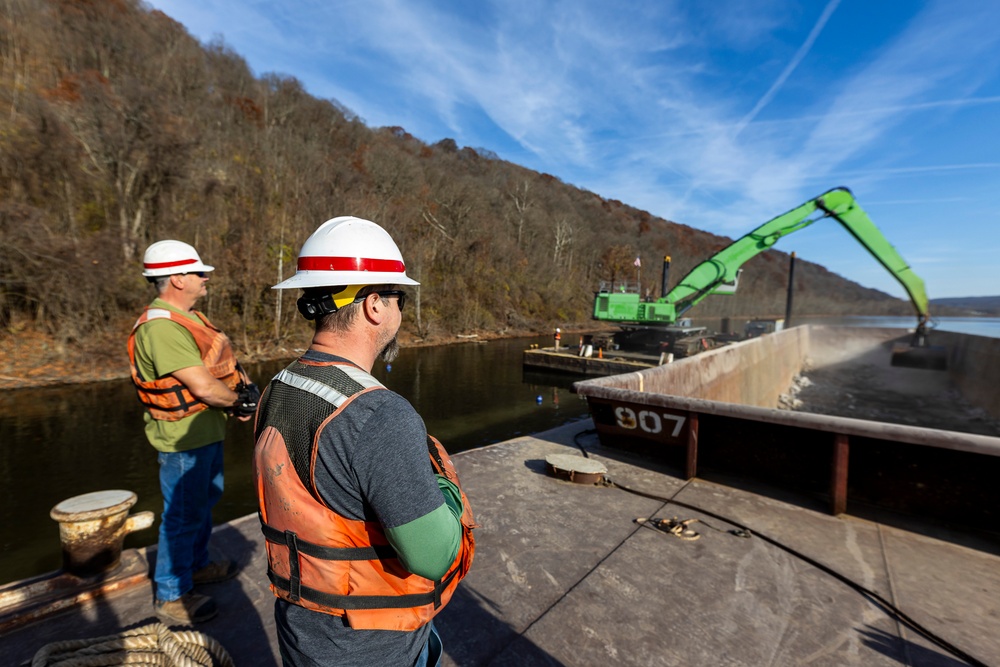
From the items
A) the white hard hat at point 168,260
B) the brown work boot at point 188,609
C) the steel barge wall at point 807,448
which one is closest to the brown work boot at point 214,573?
the brown work boot at point 188,609

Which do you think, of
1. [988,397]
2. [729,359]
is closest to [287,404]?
[729,359]

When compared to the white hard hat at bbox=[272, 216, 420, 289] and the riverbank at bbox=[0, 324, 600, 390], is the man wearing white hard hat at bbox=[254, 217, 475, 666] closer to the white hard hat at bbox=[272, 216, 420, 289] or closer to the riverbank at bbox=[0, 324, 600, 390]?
the white hard hat at bbox=[272, 216, 420, 289]

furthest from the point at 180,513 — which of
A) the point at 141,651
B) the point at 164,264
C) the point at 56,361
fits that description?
the point at 56,361

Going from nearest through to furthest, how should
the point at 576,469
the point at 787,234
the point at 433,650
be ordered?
1. the point at 433,650
2. the point at 576,469
3. the point at 787,234

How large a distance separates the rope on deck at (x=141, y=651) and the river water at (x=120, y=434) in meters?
4.17

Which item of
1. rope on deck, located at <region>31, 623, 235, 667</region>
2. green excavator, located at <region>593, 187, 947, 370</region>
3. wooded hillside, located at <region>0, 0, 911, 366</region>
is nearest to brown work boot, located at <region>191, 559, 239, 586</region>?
rope on deck, located at <region>31, 623, 235, 667</region>

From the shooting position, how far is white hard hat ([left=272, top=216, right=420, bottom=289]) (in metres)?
1.36

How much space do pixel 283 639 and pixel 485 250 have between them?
39.9 metres

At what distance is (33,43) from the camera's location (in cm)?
2011

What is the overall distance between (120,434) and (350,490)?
1110 cm

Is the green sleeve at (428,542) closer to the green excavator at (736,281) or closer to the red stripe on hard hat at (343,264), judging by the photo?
the red stripe on hard hat at (343,264)

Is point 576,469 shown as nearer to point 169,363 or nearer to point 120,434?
point 169,363

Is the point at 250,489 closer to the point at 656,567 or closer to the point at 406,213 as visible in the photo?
the point at 656,567

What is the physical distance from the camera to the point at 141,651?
2.12 metres
